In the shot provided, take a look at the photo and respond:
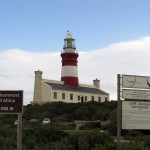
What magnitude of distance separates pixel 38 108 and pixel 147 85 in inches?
2209

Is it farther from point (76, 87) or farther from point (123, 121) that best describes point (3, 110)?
point (76, 87)

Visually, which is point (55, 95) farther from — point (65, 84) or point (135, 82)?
point (135, 82)

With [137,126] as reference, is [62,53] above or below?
above

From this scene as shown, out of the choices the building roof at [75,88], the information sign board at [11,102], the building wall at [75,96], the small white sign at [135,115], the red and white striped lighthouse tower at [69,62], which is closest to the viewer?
the information sign board at [11,102]

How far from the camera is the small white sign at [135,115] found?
1366cm

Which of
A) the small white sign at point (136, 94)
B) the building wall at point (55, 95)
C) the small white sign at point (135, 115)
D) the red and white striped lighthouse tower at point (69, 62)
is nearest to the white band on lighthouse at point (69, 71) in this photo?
the red and white striped lighthouse tower at point (69, 62)

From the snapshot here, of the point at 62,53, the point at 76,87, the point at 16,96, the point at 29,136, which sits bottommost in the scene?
the point at 29,136

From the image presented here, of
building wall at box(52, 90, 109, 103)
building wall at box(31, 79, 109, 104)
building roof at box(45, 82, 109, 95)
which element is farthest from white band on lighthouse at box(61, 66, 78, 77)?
building wall at box(52, 90, 109, 103)

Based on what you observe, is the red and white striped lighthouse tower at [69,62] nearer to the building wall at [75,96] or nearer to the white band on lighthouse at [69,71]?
the white band on lighthouse at [69,71]

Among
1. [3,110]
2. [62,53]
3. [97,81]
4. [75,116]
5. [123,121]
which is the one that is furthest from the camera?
[97,81]

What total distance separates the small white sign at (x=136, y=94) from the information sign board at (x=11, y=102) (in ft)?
12.7

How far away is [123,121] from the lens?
44.7 ft

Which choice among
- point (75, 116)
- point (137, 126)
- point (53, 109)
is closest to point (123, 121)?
point (137, 126)

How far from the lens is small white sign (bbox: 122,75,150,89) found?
45.0 ft
